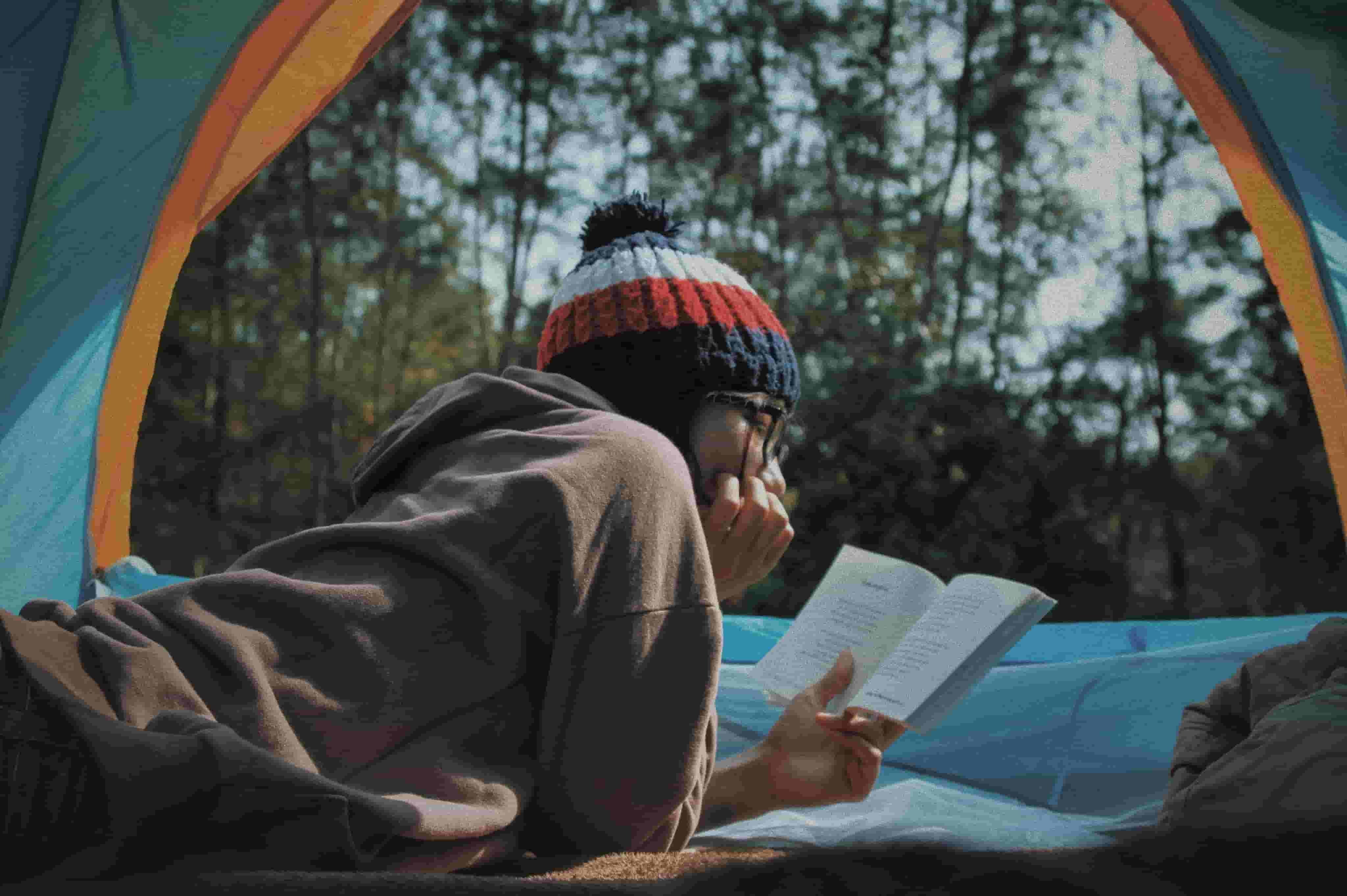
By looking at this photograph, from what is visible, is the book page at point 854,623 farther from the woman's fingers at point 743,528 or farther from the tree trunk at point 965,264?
the tree trunk at point 965,264

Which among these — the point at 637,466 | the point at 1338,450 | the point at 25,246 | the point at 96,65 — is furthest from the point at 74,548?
the point at 1338,450

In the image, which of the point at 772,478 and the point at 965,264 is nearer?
the point at 772,478

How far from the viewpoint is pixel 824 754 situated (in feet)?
4.43

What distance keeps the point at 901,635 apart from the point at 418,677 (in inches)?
28.8

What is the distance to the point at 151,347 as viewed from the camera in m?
2.25

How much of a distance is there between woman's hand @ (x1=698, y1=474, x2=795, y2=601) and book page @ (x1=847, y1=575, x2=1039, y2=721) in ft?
0.65

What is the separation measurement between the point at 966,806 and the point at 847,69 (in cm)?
523

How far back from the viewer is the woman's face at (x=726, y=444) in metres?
1.23

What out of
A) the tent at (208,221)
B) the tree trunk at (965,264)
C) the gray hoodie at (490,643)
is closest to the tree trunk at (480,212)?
the tree trunk at (965,264)

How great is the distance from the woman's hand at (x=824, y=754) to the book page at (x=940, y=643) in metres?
0.04

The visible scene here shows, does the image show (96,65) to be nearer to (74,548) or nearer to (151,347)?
(151,347)

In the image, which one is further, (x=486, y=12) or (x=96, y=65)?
(x=486, y=12)

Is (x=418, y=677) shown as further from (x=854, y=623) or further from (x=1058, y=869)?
(x=854, y=623)

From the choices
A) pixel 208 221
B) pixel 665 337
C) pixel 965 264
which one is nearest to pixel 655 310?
pixel 665 337
